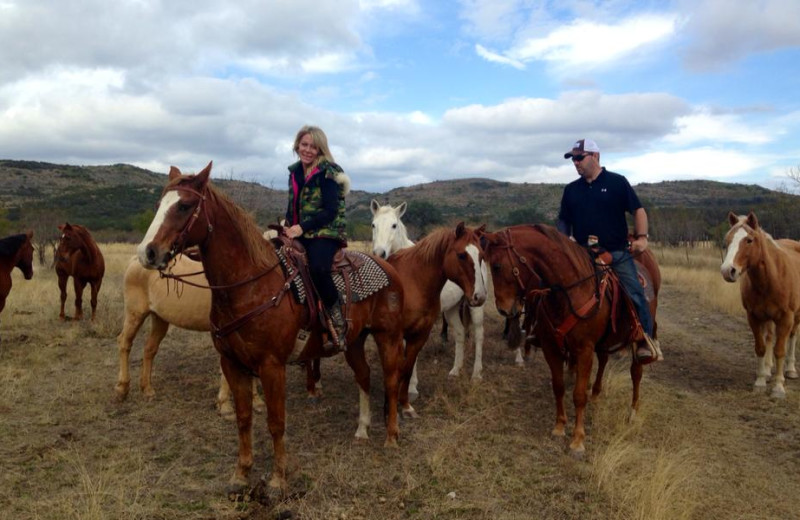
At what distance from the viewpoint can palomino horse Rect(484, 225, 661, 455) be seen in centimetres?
500

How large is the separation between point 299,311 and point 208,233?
0.94 meters

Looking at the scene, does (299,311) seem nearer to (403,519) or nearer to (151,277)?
(403,519)

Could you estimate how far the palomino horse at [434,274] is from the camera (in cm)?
543

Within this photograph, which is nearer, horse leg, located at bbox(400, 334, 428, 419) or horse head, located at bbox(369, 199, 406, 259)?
horse leg, located at bbox(400, 334, 428, 419)

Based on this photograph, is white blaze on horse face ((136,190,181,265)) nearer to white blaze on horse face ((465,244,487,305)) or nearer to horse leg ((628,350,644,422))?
white blaze on horse face ((465,244,487,305))

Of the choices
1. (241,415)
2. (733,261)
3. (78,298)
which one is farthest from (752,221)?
(78,298)

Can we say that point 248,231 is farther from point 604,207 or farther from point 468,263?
point 604,207

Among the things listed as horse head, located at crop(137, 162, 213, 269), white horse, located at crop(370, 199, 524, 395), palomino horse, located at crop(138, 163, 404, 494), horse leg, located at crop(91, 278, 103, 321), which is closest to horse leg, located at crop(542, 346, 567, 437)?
white horse, located at crop(370, 199, 524, 395)

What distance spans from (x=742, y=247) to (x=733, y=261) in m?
0.30

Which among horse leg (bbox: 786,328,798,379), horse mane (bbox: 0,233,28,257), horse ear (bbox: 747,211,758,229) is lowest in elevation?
horse leg (bbox: 786,328,798,379)

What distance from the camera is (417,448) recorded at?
5.01m

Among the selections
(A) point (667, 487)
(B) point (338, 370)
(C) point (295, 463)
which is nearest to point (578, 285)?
(A) point (667, 487)

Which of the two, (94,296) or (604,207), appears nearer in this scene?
(604,207)

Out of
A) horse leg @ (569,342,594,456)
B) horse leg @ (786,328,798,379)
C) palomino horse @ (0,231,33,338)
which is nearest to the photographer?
horse leg @ (569,342,594,456)
